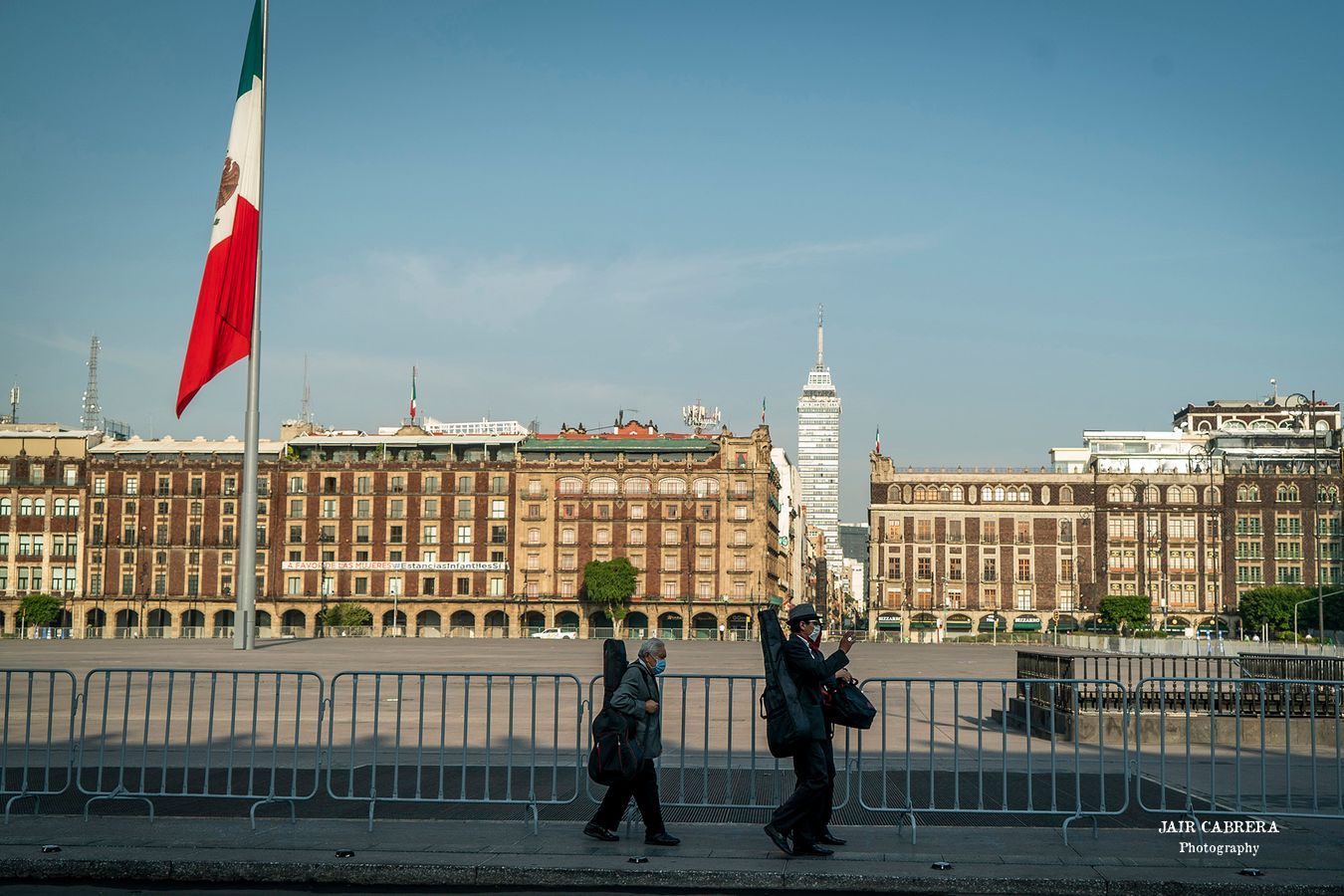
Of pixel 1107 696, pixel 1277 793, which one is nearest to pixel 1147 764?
pixel 1277 793

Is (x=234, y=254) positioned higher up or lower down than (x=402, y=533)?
higher up

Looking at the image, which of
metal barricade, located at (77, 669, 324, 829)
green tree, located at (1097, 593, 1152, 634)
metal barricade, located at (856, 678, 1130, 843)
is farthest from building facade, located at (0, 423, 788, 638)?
metal barricade, located at (856, 678, 1130, 843)

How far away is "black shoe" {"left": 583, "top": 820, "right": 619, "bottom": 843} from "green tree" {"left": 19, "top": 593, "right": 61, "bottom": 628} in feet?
327

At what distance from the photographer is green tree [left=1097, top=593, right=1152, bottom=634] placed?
338 ft

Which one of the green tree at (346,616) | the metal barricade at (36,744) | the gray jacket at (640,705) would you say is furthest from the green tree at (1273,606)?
the gray jacket at (640,705)

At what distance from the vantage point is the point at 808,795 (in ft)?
30.6

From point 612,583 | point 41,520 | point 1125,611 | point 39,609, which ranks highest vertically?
point 41,520

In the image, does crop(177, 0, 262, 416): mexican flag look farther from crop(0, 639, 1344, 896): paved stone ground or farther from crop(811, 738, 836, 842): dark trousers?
crop(811, 738, 836, 842): dark trousers

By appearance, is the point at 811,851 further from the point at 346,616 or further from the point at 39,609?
the point at 39,609

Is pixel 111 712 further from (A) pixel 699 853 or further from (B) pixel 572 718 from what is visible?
(A) pixel 699 853

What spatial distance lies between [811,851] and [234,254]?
897 inches

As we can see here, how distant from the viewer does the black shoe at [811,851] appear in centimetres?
946

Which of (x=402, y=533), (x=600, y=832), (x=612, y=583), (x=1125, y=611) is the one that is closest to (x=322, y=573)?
(x=402, y=533)

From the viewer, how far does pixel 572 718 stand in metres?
20.3
